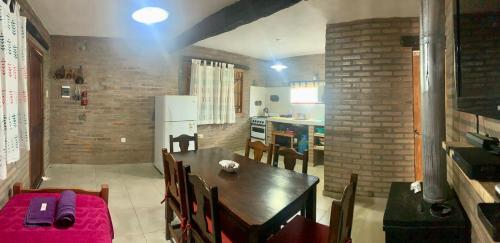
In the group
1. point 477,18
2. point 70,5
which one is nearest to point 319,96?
point 70,5

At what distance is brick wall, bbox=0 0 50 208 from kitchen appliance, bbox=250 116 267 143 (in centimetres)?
434

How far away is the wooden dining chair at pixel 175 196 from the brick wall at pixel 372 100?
2323mm

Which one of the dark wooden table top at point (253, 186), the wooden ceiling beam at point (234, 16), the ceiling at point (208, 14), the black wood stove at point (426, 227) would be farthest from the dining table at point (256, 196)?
the ceiling at point (208, 14)

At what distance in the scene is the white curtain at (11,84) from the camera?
201 centimetres

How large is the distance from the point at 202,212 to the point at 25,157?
293 centimetres

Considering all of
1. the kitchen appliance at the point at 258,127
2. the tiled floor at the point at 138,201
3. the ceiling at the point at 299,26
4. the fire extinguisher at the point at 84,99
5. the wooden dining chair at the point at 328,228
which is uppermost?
the ceiling at the point at 299,26

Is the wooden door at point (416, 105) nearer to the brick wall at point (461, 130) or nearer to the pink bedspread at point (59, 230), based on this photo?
the brick wall at point (461, 130)

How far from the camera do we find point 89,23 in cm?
430

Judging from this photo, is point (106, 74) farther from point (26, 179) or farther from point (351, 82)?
point (351, 82)

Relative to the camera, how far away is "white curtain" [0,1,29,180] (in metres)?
2.01

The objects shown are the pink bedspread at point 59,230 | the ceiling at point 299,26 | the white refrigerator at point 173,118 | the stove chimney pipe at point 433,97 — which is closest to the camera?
the pink bedspread at point 59,230

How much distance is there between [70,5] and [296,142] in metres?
4.68

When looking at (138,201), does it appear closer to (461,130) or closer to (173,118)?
(173,118)

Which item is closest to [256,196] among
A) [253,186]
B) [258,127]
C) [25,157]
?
[253,186]
